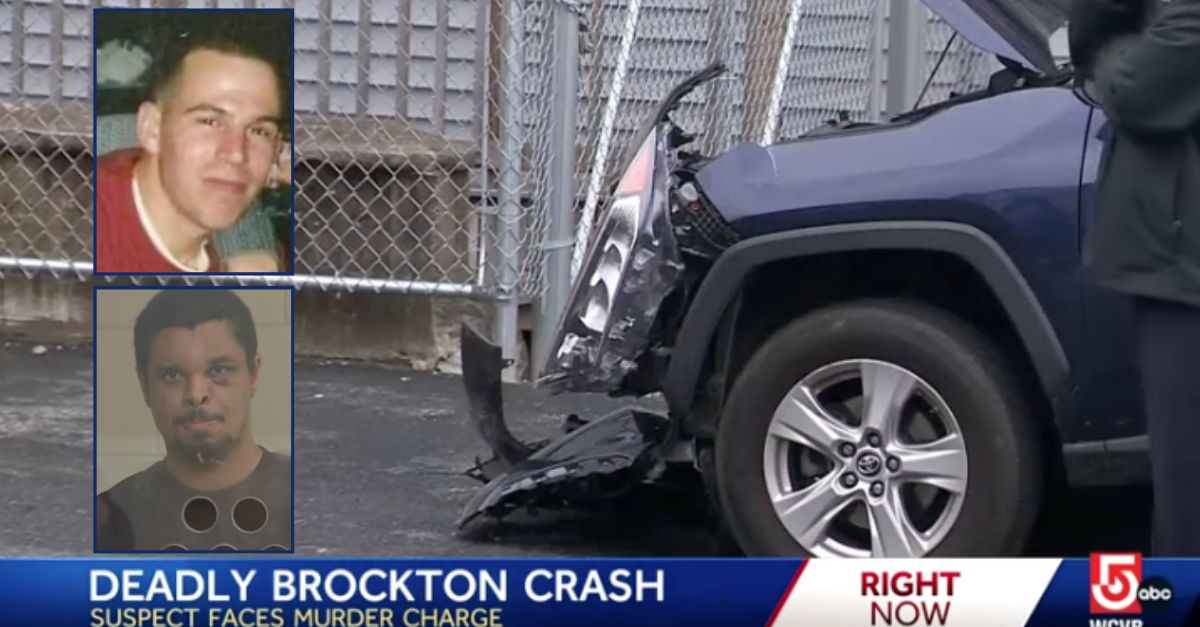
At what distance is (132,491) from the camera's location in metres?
3.96

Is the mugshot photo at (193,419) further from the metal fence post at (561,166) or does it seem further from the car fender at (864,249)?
the metal fence post at (561,166)

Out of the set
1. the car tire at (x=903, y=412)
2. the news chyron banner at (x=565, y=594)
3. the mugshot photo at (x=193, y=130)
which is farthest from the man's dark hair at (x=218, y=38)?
the car tire at (x=903, y=412)

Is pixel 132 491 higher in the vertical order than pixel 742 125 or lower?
lower

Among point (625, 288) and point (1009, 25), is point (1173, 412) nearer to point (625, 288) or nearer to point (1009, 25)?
point (1009, 25)

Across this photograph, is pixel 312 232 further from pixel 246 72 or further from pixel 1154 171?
pixel 1154 171

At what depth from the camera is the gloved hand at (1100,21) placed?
3.85m

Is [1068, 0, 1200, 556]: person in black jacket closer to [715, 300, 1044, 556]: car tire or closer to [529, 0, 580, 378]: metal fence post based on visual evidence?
[715, 300, 1044, 556]: car tire

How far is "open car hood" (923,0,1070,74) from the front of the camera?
444cm

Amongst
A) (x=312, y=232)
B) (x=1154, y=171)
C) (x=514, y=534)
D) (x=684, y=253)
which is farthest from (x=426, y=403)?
(x=1154, y=171)

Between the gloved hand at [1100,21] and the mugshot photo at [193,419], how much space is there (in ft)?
5.97

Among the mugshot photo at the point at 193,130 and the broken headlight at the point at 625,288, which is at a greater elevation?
the mugshot photo at the point at 193,130

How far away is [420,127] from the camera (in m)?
7.40

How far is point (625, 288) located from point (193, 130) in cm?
A: 118

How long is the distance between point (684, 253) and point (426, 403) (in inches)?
98.4
